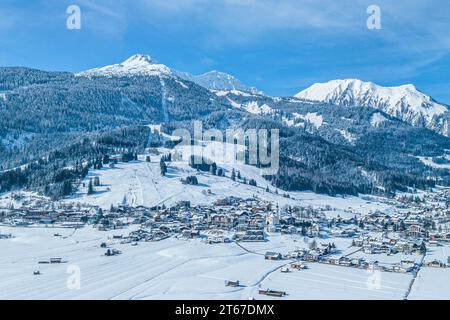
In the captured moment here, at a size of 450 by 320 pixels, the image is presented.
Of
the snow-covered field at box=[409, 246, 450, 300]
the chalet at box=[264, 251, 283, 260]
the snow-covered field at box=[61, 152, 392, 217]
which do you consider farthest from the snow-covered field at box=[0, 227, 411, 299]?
the snow-covered field at box=[61, 152, 392, 217]

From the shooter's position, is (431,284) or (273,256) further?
(273,256)

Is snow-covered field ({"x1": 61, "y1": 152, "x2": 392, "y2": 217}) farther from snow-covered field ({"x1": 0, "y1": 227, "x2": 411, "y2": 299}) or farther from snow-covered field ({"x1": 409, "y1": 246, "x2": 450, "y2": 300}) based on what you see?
snow-covered field ({"x1": 409, "y1": 246, "x2": 450, "y2": 300})

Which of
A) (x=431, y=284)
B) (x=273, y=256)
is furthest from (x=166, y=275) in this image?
(x=431, y=284)

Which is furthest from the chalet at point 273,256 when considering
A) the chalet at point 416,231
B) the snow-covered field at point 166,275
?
the chalet at point 416,231

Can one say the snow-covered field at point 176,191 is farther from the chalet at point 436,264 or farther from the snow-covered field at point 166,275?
the chalet at point 436,264

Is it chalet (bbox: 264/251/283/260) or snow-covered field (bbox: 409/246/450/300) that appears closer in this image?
snow-covered field (bbox: 409/246/450/300)

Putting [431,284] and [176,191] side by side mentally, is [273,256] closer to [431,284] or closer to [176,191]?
[431,284]
